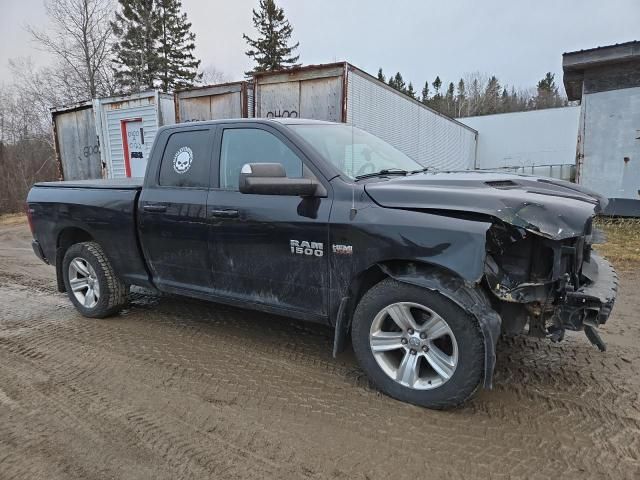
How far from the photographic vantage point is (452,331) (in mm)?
2623

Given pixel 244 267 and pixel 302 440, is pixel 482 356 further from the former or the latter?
pixel 244 267

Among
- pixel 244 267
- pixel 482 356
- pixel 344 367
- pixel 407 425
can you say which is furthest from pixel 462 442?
pixel 244 267

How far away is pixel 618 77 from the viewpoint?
10.5 metres

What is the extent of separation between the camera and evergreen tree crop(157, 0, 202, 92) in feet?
112

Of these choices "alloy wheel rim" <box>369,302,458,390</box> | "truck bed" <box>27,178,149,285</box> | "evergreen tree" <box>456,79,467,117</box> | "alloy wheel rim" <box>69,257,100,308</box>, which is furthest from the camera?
"evergreen tree" <box>456,79,467,117</box>

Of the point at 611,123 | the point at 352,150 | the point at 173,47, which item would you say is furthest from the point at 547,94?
the point at 352,150

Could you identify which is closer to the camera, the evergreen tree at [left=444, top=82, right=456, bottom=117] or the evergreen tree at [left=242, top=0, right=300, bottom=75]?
the evergreen tree at [left=242, top=0, right=300, bottom=75]

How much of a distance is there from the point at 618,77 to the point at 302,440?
39.2 ft

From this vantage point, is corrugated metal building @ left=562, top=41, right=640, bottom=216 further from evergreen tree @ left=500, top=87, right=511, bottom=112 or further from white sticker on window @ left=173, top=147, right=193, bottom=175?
evergreen tree @ left=500, top=87, right=511, bottom=112

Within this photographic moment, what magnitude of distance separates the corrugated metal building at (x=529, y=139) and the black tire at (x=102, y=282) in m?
23.8

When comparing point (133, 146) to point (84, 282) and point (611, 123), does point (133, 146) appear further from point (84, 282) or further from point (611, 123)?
point (611, 123)

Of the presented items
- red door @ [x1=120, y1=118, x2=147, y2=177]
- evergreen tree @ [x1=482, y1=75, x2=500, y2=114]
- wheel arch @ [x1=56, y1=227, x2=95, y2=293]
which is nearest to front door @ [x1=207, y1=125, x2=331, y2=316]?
wheel arch @ [x1=56, y1=227, x2=95, y2=293]

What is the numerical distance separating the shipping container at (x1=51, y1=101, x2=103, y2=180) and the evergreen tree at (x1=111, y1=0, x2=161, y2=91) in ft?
68.6

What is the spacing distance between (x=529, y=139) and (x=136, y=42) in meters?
28.8
